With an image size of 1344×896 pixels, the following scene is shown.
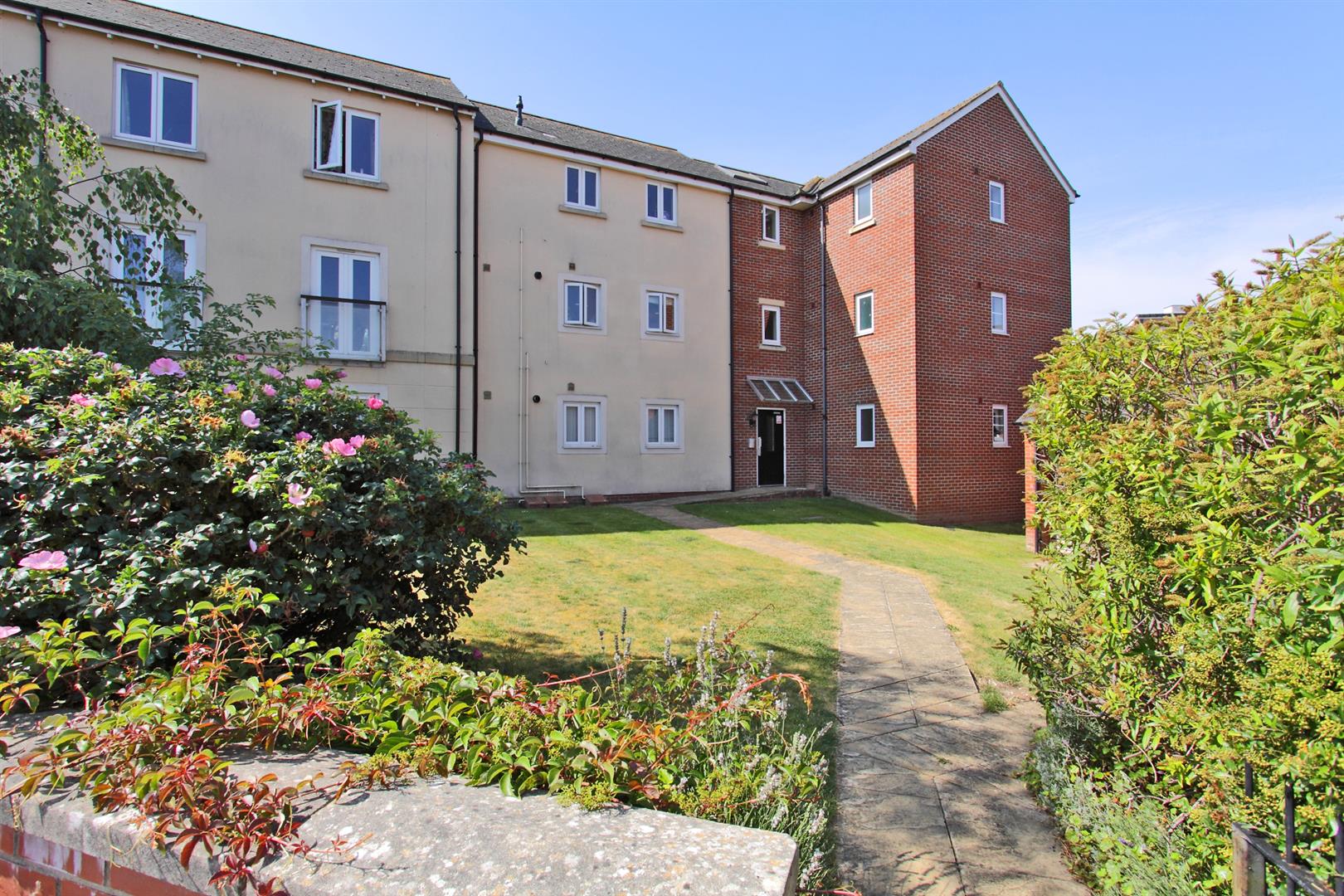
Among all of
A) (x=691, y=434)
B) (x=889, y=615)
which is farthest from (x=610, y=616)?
(x=691, y=434)

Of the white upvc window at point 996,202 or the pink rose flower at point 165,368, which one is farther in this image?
the white upvc window at point 996,202

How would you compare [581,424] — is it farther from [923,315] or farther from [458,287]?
[923,315]

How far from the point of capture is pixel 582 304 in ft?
56.0

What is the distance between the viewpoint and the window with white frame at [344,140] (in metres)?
14.2

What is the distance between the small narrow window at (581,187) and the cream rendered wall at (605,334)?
215 mm

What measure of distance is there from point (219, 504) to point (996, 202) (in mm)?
19603

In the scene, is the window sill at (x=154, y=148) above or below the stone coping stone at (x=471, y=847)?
above

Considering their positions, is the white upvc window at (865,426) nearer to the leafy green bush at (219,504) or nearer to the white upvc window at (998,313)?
the white upvc window at (998,313)

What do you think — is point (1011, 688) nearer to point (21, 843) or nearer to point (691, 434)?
point (21, 843)

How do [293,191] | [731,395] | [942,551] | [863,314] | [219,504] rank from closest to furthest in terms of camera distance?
1. [219,504]
2. [942,551]
3. [293,191]
4. [863,314]
5. [731,395]

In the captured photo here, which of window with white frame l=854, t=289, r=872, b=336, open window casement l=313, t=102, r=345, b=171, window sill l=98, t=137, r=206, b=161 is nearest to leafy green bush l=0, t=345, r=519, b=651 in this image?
window sill l=98, t=137, r=206, b=161

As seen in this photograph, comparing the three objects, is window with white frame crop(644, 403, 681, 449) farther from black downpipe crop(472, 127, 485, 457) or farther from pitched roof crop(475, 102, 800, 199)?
pitched roof crop(475, 102, 800, 199)

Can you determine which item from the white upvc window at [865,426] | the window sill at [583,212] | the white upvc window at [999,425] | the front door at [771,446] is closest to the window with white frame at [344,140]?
the window sill at [583,212]

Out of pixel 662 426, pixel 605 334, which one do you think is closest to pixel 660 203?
pixel 605 334
